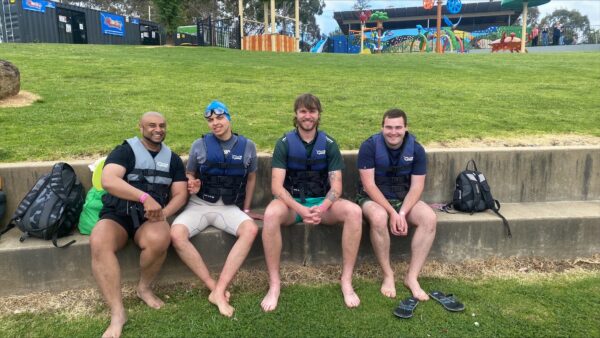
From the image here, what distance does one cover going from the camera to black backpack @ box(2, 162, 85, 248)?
3.82 m

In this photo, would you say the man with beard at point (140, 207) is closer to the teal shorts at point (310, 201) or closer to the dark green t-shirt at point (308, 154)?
the dark green t-shirt at point (308, 154)

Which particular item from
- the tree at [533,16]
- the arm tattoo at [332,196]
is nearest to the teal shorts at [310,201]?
the arm tattoo at [332,196]

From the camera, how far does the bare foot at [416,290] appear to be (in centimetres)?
363

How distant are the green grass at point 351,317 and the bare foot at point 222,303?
5cm

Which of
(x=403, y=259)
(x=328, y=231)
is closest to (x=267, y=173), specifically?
(x=328, y=231)

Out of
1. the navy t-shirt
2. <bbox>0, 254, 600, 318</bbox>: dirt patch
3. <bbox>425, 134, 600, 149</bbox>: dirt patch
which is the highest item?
the navy t-shirt

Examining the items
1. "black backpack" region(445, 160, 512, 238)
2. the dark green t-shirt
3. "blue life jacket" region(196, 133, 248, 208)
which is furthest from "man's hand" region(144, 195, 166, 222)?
"black backpack" region(445, 160, 512, 238)

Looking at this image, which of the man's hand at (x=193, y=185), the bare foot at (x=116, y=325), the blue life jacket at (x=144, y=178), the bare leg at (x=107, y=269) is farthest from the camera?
the man's hand at (x=193, y=185)

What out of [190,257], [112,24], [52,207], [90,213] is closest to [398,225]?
[190,257]

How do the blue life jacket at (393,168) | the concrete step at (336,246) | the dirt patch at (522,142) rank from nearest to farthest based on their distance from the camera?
the concrete step at (336,246), the blue life jacket at (393,168), the dirt patch at (522,142)

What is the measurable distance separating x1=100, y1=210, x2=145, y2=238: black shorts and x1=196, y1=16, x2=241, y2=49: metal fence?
69.0ft

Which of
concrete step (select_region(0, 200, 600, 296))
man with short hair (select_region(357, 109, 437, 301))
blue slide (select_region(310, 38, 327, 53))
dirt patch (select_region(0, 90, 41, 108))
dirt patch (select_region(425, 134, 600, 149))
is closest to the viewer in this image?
concrete step (select_region(0, 200, 600, 296))

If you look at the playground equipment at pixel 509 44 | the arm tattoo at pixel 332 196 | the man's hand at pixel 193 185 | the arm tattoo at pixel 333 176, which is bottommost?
the arm tattoo at pixel 332 196

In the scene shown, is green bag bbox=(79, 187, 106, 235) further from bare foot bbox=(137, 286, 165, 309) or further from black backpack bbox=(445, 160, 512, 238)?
black backpack bbox=(445, 160, 512, 238)
